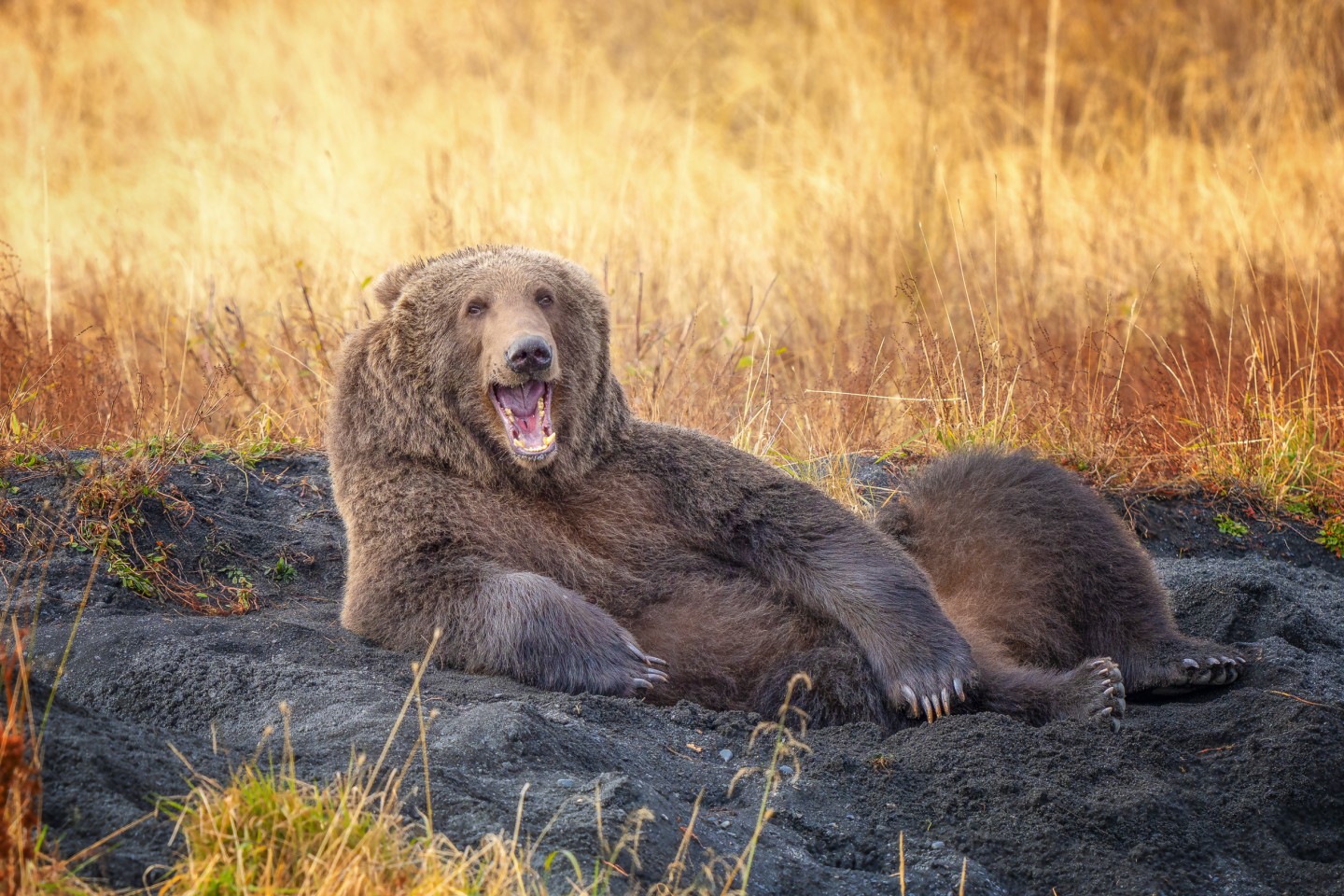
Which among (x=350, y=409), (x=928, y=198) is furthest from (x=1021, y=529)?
(x=928, y=198)

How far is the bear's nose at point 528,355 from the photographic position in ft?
13.8

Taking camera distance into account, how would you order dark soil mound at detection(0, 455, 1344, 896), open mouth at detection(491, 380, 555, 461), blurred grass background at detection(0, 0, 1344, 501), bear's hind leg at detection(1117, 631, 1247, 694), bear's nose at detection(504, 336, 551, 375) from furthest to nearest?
blurred grass background at detection(0, 0, 1344, 501) → bear's hind leg at detection(1117, 631, 1247, 694) → open mouth at detection(491, 380, 555, 461) → bear's nose at detection(504, 336, 551, 375) → dark soil mound at detection(0, 455, 1344, 896)

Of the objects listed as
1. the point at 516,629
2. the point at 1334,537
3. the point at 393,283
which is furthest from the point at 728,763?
the point at 1334,537

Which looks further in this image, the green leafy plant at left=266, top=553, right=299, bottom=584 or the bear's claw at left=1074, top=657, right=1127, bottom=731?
the green leafy plant at left=266, top=553, right=299, bottom=584

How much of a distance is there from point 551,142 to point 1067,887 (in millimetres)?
9400

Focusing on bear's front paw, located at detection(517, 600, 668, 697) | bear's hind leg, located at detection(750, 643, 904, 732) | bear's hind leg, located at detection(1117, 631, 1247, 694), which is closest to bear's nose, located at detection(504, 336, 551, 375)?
bear's front paw, located at detection(517, 600, 668, 697)

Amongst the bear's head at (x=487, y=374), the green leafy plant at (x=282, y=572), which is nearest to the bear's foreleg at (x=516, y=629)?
the bear's head at (x=487, y=374)

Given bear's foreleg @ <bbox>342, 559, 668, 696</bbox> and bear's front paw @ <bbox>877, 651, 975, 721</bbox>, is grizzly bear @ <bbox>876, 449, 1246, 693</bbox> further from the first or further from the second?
bear's foreleg @ <bbox>342, 559, 668, 696</bbox>

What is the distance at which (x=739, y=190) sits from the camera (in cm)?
1224

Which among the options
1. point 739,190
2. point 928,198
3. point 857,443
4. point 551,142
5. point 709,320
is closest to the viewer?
point 857,443

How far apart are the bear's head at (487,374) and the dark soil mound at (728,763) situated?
0.78 meters

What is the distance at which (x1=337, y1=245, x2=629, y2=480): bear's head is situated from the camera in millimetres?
4434

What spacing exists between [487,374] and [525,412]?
0.20 meters

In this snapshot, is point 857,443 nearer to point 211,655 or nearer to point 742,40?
point 211,655
